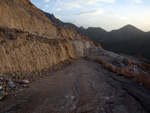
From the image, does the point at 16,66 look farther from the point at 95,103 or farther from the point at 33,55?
the point at 95,103

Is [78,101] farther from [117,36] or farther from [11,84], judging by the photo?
[117,36]

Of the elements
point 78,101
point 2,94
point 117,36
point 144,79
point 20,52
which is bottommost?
point 78,101

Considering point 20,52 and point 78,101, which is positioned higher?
point 20,52

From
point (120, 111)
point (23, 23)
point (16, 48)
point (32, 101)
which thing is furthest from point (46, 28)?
point (120, 111)

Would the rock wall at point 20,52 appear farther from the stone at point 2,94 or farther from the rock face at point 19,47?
the stone at point 2,94

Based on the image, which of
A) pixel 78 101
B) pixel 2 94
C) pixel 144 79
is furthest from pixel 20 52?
pixel 144 79

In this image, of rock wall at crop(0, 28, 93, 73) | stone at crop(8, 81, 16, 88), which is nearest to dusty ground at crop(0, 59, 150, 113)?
stone at crop(8, 81, 16, 88)

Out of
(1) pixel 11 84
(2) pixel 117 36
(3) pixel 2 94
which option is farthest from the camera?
(2) pixel 117 36

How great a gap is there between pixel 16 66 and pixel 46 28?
10128 mm

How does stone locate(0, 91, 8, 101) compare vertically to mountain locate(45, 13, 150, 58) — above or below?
below

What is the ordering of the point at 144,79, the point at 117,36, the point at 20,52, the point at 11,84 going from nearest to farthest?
the point at 11,84
the point at 144,79
the point at 20,52
the point at 117,36

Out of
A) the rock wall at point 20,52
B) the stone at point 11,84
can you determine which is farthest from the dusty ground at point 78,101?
the rock wall at point 20,52

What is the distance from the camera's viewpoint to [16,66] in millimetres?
5191

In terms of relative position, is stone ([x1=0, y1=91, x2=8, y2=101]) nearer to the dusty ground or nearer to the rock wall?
the dusty ground
